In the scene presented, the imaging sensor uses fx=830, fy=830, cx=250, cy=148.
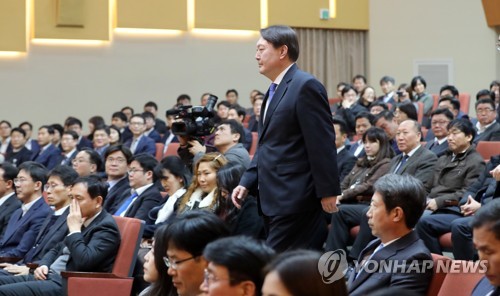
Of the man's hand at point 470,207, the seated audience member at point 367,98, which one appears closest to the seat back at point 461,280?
the man's hand at point 470,207

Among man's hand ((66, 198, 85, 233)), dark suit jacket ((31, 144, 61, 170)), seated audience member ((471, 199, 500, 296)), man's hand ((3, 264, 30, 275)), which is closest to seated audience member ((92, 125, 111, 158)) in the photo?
dark suit jacket ((31, 144, 61, 170))

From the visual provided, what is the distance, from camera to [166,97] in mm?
12695

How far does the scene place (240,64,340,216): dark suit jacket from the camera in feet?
10.8

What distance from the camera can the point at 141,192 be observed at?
5.92m

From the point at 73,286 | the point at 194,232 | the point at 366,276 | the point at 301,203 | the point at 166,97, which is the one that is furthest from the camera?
the point at 166,97

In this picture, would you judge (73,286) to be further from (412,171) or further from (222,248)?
(412,171)

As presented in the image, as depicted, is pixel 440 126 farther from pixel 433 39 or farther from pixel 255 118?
pixel 433 39

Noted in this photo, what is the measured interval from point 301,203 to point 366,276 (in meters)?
0.55

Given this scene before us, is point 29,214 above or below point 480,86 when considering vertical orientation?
below

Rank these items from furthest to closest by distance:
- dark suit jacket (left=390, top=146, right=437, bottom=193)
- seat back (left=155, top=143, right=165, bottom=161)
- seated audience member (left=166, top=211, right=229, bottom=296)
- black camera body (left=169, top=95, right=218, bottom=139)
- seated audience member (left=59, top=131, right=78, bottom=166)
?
seated audience member (left=59, top=131, right=78, bottom=166) < seat back (left=155, top=143, right=165, bottom=161) < dark suit jacket (left=390, top=146, right=437, bottom=193) < black camera body (left=169, top=95, right=218, bottom=139) < seated audience member (left=166, top=211, right=229, bottom=296)

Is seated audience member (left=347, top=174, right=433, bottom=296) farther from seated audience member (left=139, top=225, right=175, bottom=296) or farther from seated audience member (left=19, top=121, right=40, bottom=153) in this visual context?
seated audience member (left=19, top=121, right=40, bottom=153)

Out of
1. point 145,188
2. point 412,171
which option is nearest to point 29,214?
point 145,188

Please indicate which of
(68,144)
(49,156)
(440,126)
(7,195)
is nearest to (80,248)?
(7,195)

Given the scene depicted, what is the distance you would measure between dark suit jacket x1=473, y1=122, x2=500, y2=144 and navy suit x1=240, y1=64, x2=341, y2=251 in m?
4.38
